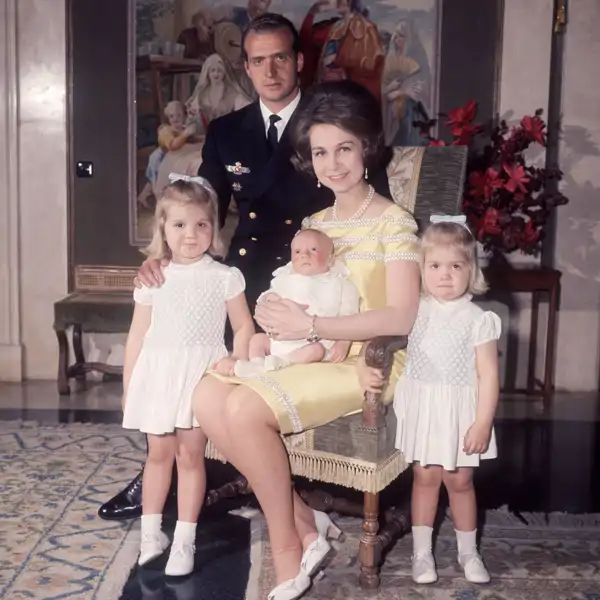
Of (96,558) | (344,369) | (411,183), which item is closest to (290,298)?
(344,369)

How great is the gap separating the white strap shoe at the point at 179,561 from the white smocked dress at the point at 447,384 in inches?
32.4

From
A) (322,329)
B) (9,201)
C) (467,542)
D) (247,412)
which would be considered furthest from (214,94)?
(467,542)

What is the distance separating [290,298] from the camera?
2.86 meters

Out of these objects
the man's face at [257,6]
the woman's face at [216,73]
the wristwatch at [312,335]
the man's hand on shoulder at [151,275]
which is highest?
the man's face at [257,6]

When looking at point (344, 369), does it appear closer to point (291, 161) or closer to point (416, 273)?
point (416, 273)

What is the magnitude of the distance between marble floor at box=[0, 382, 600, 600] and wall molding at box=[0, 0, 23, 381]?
28 centimetres

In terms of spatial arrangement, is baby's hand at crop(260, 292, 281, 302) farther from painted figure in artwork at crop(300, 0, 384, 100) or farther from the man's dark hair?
painted figure in artwork at crop(300, 0, 384, 100)

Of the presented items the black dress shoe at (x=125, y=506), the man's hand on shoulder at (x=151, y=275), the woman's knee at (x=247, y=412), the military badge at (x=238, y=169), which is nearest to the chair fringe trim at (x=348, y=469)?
the woman's knee at (x=247, y=412)

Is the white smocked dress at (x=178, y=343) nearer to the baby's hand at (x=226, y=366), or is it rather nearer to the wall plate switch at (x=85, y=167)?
the baby's hand at (x=226, y=366)

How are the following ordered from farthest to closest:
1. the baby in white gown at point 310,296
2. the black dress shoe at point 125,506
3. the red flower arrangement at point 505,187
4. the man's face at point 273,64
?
the red flower arrangement at point 505,187, the black dress shoe at point 125,506, the man's face at point 273,64, the baby in white gown at point 310,296

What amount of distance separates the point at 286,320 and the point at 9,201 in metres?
3.76

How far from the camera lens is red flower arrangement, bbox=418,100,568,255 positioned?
5.33 meters

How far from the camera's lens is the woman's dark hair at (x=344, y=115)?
2.84 metres

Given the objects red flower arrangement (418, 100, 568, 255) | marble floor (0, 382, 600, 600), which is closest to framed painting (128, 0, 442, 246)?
red flower arrangement (418, 100, 568, 255)
